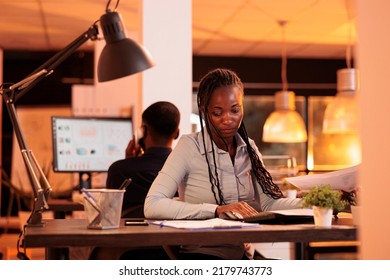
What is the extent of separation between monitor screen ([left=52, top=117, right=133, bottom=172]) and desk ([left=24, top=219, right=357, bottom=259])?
259cm

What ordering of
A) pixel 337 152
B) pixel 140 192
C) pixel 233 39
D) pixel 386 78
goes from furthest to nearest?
pixel 337 152 < pixel 233 39 < pixel 140 192 < pixel 386 78

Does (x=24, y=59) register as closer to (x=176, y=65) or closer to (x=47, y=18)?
(x=47, y=18)

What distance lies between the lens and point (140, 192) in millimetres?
2938

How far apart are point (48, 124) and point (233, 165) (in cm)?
606

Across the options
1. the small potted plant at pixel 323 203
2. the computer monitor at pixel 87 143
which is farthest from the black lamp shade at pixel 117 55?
the computer monitor at pixel 87 143

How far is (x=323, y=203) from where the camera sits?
190cm

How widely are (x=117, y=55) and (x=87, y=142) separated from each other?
2.59 m

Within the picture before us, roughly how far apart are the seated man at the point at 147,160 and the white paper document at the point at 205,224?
2.60 ft

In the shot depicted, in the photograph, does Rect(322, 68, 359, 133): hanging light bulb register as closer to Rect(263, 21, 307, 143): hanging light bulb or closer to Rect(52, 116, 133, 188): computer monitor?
Rect(263, 21, 307, 143): hanging light bulb

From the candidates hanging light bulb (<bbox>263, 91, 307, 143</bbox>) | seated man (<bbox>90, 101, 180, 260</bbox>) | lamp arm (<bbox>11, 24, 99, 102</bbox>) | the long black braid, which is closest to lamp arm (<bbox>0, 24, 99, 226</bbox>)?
lamp arm (<bbox>11, 24, 99, 102</bbox>)

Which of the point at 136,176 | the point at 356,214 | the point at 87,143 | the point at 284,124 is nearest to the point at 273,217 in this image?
the point at 356,214

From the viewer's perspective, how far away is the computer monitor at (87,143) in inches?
173

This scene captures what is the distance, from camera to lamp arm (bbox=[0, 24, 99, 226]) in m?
1.97
